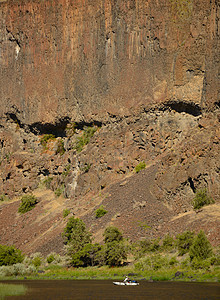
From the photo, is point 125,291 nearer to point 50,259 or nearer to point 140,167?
point 50,259

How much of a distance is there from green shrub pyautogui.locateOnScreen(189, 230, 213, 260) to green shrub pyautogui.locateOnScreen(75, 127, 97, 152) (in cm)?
3076

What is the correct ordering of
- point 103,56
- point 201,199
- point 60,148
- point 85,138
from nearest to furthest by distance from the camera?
point 201,199, point 103,56, point 85,138, point 60,148

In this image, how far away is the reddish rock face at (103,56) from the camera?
62781 mm

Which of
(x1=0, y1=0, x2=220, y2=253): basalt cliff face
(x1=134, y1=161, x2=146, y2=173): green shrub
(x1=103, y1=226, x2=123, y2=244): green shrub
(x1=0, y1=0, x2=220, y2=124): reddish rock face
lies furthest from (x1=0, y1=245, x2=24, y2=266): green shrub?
(x1=0, y1=0, x2=220, y2=124): reddish rock face

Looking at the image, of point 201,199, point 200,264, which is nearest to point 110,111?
point 201,199

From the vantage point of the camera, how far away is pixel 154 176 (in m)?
58.2

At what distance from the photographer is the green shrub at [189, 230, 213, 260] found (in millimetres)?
41281

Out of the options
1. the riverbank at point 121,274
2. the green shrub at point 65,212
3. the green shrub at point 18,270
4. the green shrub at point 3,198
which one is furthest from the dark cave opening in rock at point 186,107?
the green shrub at point 3,198

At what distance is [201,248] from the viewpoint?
4147 cm

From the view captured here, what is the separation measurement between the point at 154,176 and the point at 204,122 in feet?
22.9

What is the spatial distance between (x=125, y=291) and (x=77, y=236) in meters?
17.7

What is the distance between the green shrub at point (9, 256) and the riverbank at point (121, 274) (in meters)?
4.11

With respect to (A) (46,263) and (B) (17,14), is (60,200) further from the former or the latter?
(B) (17,14)

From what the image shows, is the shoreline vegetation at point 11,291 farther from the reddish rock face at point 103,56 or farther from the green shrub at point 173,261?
the reddish rock face at point 103,56
